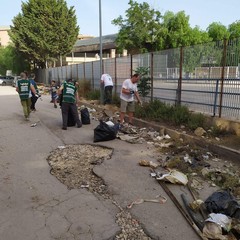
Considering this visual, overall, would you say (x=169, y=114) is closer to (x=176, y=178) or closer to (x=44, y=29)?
(x=176, y=178)

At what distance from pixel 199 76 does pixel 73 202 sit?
6.08 metres

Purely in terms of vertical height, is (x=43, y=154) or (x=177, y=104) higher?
(x=177, y=104)

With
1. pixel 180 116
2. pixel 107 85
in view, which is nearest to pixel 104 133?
pixel 180 116

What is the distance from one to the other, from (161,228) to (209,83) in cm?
579

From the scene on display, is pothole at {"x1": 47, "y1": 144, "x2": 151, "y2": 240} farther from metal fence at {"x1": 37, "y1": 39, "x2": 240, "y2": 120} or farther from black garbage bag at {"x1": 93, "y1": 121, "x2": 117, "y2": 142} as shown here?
metal fence at {"x1": 37, "y1": 39, "x2": 240, "y2": 120}

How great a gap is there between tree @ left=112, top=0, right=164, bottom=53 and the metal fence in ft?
87.6

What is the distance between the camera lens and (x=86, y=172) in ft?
18.2

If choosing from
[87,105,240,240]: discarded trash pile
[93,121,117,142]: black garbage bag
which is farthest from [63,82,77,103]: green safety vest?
[93,121,117,142]: black garbage bag

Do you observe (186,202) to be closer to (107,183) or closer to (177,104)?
(107,183)

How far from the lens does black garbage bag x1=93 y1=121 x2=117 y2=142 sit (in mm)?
7676

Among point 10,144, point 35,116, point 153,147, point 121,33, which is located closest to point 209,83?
point 153,147

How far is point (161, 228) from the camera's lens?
143 inches

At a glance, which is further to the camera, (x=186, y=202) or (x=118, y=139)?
(x=118, y=139)

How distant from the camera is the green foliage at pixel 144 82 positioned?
11336 mm
